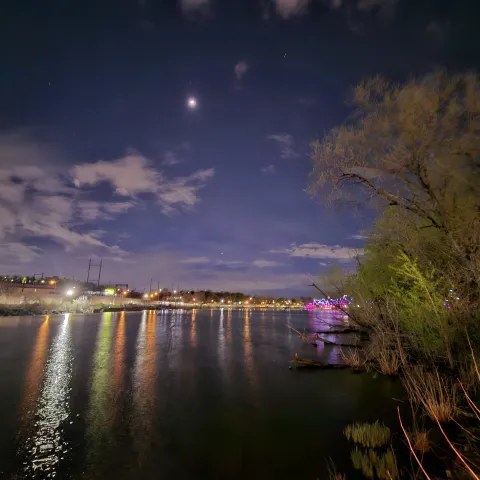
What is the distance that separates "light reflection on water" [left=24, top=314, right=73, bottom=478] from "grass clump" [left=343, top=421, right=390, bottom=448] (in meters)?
7.42

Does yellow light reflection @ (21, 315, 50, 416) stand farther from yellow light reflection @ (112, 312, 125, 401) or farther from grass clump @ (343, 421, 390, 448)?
grass clump @ (343, 421, 390, 448)

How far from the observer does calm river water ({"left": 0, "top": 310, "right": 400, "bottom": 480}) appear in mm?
7918

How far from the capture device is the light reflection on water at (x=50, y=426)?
768 centimetres

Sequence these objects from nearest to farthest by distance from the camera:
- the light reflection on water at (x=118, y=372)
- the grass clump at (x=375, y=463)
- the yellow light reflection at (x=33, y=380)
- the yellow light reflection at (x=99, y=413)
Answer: the grass clump at (x=375, y=463)
the yellow light reflection at (x=99, y=413)
the yellow light reflection at (x=33, y=380)
the light reflection on water at (x=118, y=372)

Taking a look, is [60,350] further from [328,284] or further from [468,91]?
[468,91]

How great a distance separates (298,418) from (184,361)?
12.3m

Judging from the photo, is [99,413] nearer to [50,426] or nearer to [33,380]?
[50,426]

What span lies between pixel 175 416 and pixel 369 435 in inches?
246

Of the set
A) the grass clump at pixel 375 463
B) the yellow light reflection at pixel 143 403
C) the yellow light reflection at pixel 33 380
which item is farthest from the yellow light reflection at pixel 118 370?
the grass clump at pixel 375 463

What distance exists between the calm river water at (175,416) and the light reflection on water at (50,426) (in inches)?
1.1

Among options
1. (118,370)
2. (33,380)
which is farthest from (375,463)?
(33,380)

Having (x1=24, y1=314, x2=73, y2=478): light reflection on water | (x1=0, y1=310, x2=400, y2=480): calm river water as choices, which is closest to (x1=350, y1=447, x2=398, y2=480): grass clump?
(x1=0, y1=310, x2=400, y2=480): calm river water

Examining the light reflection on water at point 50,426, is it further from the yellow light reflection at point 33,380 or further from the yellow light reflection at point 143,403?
the yellow light reflection at point 143,403

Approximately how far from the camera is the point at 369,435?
29.4ft
